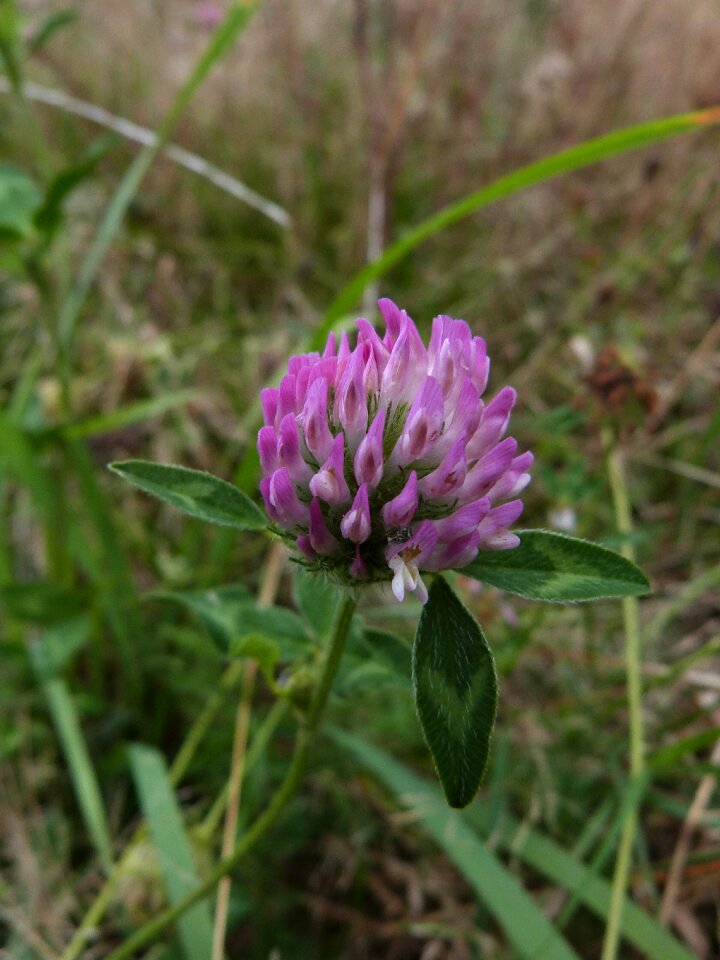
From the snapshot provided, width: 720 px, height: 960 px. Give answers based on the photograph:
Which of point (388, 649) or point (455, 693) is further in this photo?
point (388, 649)

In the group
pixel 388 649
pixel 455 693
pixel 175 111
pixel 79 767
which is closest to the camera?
pixel 455 693

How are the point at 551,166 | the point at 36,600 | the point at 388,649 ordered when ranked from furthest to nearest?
the point at 36,600 → the point at 551,166 → the point at 388,649

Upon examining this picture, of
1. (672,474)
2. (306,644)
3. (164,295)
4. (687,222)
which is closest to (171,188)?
(164,295)

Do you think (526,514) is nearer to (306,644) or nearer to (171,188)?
(306,644)

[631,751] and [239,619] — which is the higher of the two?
[239,619]

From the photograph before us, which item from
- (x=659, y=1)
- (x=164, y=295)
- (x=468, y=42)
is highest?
(x=659, y=1)

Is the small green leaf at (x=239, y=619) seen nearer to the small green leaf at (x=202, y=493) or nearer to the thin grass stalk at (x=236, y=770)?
the thin grass stalk at (x=236, y=770)

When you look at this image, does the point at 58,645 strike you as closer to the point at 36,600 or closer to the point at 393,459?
the point at 36,600

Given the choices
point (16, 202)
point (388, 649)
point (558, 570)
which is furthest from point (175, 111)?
point (558, 570)
